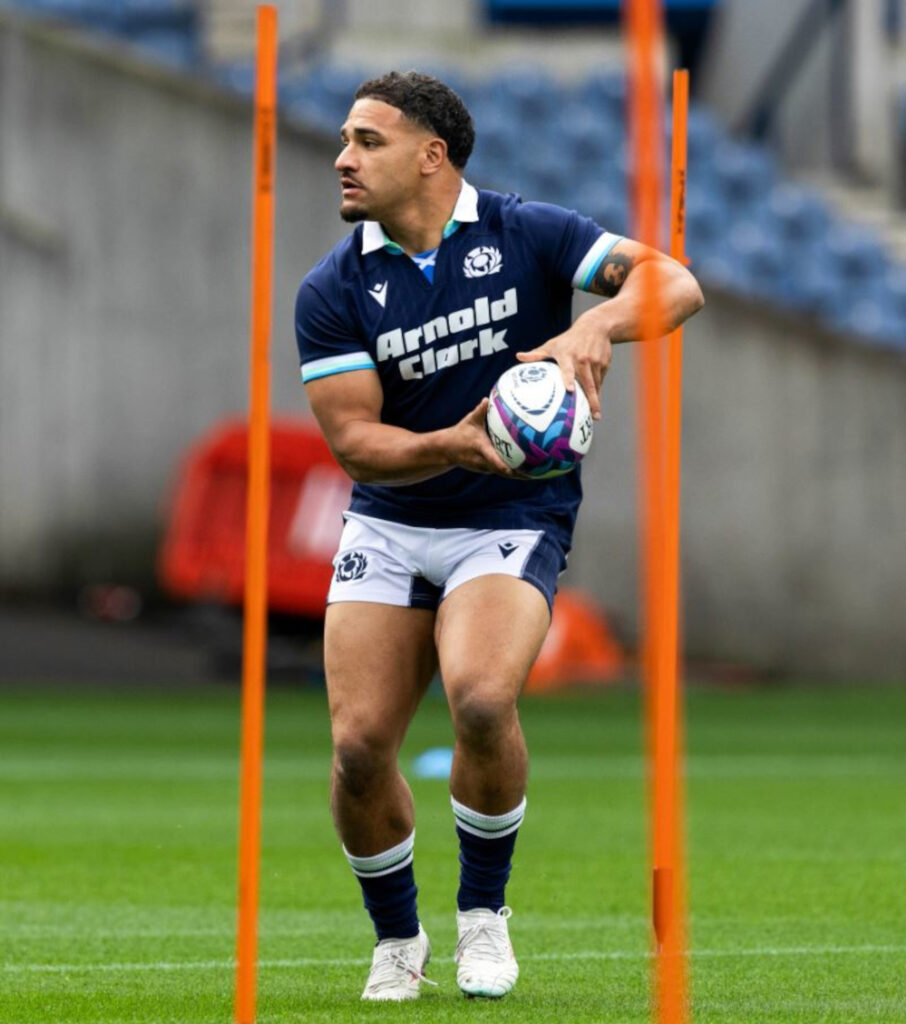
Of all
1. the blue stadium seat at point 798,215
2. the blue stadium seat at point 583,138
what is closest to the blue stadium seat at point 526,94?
the blue stadium seat at point 583,138

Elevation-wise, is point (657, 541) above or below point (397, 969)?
above

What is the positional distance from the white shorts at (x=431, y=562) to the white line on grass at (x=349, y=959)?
1.29 meters

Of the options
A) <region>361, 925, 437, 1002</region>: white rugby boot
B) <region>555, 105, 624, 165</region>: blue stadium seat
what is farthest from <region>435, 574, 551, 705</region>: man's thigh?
<region>555, 105, 624, 165</region>: blue stadium seat

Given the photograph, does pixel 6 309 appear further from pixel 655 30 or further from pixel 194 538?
pixel 655 30

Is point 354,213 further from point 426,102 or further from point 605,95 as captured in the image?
point 605,95

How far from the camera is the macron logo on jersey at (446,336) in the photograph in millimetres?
6320

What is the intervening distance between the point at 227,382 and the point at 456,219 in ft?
54.4

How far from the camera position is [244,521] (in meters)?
20.6

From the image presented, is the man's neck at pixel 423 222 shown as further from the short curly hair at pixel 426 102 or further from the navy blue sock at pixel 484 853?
the navy blue sock at pixel 484 853

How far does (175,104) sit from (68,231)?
162 cm

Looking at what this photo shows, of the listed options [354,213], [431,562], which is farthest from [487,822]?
[354,213]

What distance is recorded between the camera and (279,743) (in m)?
15.9

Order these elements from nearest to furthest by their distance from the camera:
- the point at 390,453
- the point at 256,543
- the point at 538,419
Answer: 1. the point at 256,543
2. the point at 538,419
3. the point at 390,453

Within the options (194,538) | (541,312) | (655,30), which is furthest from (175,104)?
(655,30)
